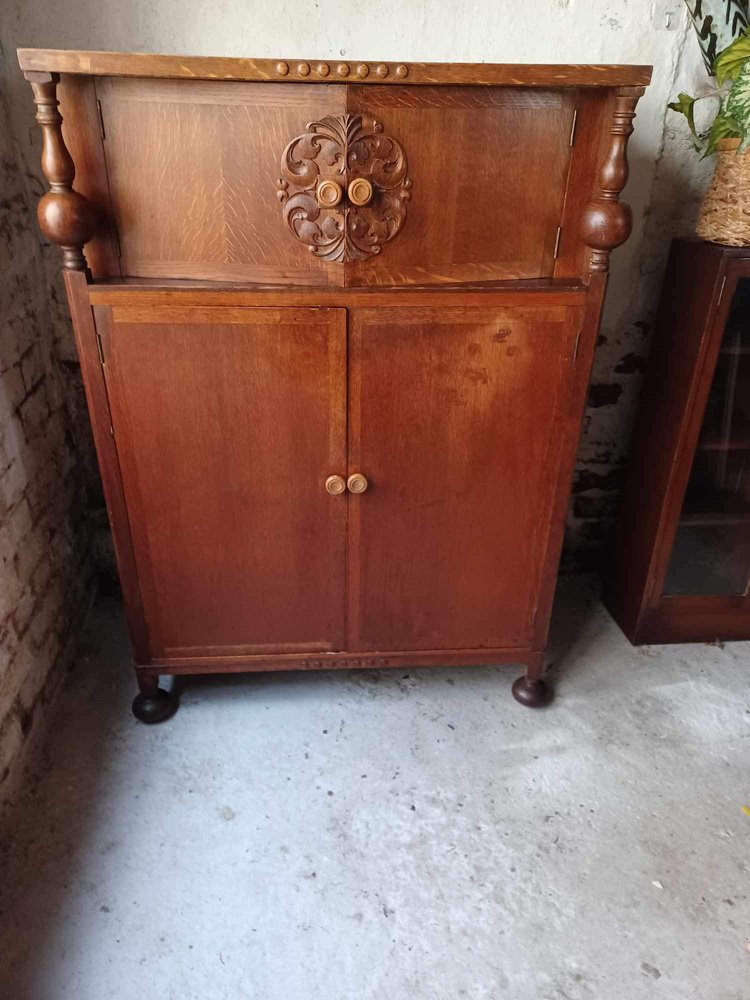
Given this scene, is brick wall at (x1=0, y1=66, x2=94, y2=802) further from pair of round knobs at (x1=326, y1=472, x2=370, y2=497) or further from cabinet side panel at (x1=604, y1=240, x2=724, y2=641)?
cabinet side panel at (x1=604, y1=240, x2=724, y2=641)

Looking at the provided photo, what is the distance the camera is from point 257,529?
4.71 feet

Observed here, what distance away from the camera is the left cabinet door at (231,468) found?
126cm

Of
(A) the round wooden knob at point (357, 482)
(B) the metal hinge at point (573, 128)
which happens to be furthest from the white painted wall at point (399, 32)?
(A) the round wooden knob at point (357, 482)

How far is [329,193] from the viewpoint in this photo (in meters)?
1.17

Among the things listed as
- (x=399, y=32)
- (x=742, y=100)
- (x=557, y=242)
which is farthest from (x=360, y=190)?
(x=742, y=100)

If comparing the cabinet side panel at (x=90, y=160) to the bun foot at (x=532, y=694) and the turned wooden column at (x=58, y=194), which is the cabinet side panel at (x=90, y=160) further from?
the bun foot at (x=532, y=694)

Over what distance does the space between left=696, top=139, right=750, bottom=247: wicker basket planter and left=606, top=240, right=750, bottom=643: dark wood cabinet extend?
0.10 ft

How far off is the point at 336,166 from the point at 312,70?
14cm

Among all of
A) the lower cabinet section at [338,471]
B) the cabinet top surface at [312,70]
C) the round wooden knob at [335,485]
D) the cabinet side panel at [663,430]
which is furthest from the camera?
the cabinet side panel at [663,430]

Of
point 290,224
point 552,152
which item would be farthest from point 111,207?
point 552,152

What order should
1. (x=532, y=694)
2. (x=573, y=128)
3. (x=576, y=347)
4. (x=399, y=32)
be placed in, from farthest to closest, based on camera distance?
1. (x=532, y=694)
2. (x=399, y=32)
3. (x=576, y=347)
4. (x=573, y=128)

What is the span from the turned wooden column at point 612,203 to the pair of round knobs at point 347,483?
57 cm

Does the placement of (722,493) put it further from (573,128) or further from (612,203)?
(573,128)

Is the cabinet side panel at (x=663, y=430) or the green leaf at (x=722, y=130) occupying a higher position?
the green leaf at (x=722, y=130)
